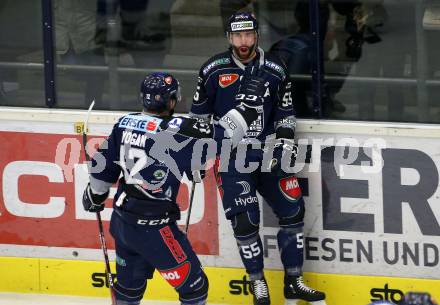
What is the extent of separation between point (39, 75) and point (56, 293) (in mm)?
1511

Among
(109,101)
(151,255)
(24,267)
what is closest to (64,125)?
(109,101)

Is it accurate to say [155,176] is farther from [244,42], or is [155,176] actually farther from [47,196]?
[47,196]

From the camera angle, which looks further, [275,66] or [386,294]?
[386,294]

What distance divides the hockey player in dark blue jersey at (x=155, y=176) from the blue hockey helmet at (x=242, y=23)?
2.03ft

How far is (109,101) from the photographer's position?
322 inches

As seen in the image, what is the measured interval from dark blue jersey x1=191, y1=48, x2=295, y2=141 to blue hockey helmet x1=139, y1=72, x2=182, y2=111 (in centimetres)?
81

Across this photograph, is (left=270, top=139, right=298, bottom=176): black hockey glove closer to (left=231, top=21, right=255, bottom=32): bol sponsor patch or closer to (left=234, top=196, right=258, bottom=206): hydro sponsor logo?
(left=234, top=196, right=258, bottom=206): hydro sponsor logo

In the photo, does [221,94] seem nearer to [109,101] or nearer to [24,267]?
[109,101]

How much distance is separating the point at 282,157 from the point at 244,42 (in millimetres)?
776

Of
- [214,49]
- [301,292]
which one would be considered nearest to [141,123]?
[214,49]

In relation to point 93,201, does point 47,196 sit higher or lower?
lower

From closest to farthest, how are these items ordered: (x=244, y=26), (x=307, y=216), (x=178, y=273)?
(x=178, y=273), (x=244, y=26), (x=307, y=216)

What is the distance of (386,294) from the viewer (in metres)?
7.80

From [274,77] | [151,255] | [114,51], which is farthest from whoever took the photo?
[114,51]
